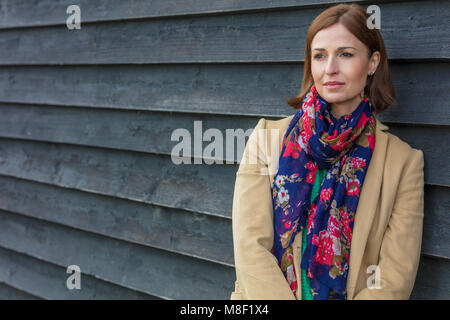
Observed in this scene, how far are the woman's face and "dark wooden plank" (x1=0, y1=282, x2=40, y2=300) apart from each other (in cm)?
228

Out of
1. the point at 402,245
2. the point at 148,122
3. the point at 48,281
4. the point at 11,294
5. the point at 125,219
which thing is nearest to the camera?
the point at 402,245

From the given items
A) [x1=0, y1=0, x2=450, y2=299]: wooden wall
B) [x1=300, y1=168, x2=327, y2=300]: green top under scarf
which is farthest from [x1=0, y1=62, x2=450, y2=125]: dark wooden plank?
[x1=300, y1=168, x2=327, y2=300]: green top under scarf

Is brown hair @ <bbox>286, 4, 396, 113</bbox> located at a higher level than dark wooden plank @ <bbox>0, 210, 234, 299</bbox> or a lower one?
higher

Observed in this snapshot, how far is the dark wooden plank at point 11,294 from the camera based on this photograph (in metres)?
2.92

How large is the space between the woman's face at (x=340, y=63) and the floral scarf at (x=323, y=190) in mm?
51

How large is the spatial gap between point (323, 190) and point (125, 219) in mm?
1294

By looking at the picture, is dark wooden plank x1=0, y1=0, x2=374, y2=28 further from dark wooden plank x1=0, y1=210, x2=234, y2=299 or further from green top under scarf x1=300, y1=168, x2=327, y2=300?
dark wooden plank x1=0, y1=210, x2=234, y2=299

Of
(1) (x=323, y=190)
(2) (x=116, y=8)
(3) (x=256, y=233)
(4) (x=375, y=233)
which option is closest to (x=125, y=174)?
(2) (x=116, y=8)

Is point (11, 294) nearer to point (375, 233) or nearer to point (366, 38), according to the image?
point (375, 233)

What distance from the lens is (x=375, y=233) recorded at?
4.84 ft

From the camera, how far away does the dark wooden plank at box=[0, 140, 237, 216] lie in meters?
2.14

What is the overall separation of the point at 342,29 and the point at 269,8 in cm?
52

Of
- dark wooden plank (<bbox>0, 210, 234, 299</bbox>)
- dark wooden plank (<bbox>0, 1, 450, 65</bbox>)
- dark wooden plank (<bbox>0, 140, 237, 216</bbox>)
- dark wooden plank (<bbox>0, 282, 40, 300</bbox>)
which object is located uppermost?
dark wooden plank (<bbox>0, 1, 450, 65</bbox>)

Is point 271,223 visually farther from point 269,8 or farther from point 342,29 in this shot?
point 269,8
